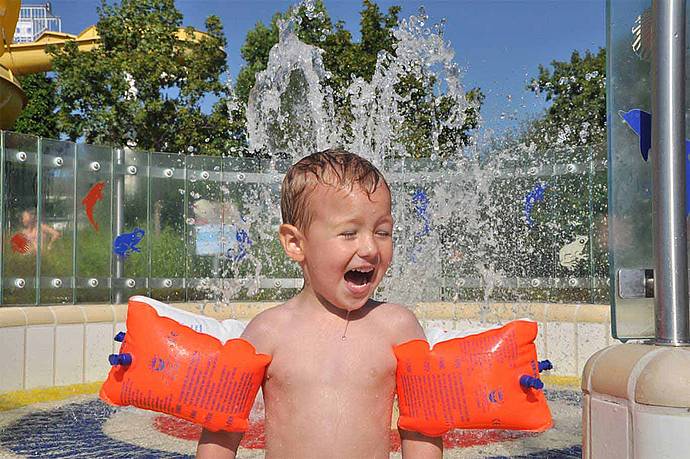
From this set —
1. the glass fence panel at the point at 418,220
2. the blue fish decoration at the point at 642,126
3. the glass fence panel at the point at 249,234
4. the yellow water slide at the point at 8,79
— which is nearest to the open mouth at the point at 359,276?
the blue fish decoration at the point at 642,126

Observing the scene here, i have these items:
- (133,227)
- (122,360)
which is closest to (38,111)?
(133,227)

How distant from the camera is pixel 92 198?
7.59 m

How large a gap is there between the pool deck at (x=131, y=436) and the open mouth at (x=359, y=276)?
216 cm

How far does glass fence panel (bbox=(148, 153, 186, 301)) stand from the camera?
322 inches

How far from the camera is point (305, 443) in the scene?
2.13 m

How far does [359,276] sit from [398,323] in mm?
209

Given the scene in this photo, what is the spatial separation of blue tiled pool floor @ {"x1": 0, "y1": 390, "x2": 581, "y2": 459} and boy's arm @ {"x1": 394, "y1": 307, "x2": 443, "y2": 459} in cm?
184

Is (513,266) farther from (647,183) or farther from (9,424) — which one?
(647,183)

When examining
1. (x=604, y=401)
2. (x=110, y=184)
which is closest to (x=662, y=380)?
(x=604, y=401)

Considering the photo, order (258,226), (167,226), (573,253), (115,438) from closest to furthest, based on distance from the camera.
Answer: (115,438), (573,253), (167,226), (258,226)

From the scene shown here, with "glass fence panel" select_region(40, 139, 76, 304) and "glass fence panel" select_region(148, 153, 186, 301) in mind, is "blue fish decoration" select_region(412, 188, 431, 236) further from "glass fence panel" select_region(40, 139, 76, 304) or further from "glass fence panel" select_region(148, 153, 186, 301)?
"glass fence panel" select_region(40, 139, 76, 304)

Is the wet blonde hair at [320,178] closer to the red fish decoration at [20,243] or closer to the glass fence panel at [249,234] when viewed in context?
the red fish decoration at [20,243]

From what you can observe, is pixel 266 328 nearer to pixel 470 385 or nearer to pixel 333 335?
pixel 333 335

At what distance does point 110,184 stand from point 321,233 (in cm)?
609
